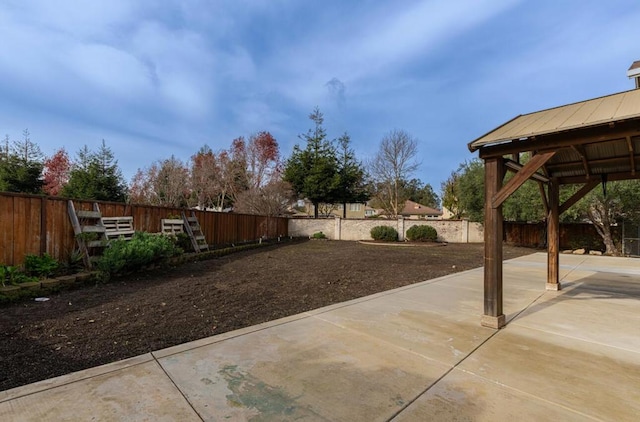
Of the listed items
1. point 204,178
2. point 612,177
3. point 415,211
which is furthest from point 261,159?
point 415,211

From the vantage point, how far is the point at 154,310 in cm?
441

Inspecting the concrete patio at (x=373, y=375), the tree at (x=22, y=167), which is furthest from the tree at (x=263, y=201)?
the concrete patio at (x=373, y=375)

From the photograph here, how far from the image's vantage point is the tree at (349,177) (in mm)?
27094

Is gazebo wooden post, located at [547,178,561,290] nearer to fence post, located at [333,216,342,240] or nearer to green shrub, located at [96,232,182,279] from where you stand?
green shrub, located at [96,232,182,279]

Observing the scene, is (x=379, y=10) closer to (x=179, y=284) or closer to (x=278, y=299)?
(x=278, y=299)

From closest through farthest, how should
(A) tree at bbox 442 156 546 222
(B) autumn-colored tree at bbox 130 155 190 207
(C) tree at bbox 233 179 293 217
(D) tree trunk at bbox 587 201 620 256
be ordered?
(D) tree trunk at bbox 587 201 620 256
(A) tree at bbox 442 156 546 222
(C) tree at bbox 233 179 293 217
(B) autumn-colored tree at bbox 130 155 190 207

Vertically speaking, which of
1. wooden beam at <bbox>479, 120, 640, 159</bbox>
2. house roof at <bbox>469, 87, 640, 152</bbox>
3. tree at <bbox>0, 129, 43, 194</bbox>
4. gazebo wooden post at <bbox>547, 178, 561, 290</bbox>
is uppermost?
tree at <bbox>0, 129, 43, 194</bbox>

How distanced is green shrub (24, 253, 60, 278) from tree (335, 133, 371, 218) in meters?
21.6

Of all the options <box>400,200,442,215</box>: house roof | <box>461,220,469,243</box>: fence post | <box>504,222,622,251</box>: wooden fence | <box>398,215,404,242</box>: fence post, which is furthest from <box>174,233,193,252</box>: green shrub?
<box>400,200,442,215</box>: house roof

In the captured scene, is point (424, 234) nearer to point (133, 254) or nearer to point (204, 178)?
point (204, 178)

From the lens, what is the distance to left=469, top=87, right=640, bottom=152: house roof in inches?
130

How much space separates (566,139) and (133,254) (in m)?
7.68

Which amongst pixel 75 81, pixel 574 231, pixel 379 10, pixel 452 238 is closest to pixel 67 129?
pixel 75 81

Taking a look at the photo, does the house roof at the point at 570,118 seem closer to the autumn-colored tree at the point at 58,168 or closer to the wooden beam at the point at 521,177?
the wooden beam at the point at 521,177
